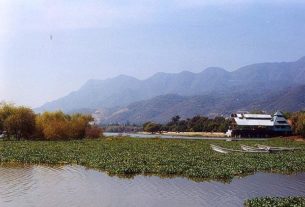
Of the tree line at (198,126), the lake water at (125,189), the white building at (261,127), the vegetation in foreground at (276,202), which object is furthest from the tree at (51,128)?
the vegetation in foreground at (276,202)

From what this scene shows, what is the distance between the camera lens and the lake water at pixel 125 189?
90.2 ft

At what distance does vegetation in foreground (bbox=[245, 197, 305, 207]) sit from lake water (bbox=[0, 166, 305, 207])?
1190 millimetres

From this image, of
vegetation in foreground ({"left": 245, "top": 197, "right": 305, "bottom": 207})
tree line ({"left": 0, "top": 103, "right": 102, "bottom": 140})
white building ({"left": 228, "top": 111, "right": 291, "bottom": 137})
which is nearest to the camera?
vegetation in foreground ({"left": 245, "top": 197, "right": 305, "bottom": 207})

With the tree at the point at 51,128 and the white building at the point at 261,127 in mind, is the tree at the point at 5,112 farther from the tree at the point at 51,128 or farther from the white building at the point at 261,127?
the white building at the point at 261,127

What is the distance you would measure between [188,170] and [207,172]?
188 centimetres

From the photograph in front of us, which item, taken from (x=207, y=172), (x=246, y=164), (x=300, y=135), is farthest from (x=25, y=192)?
(x=300, y=135)

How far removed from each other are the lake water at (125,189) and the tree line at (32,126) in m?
53.1

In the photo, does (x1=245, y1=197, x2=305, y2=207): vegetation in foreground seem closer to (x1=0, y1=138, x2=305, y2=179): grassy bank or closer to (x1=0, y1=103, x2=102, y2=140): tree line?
(x1=0, y1=138, x2=305, y2=179): grassy bank

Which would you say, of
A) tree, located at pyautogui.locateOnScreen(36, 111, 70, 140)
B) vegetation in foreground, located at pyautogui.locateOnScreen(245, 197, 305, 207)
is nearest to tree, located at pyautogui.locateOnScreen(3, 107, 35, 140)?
tree, located at pyautogui.locateOnScreen(36, 111, 70, 140)

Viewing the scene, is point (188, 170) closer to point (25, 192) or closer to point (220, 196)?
point (220, 196)

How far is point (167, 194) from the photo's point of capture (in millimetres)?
30219

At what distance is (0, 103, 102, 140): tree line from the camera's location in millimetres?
91938

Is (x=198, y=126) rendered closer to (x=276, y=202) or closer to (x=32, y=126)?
(x=32, y=126)

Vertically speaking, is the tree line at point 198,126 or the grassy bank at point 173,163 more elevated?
the tree line at point 198,126
